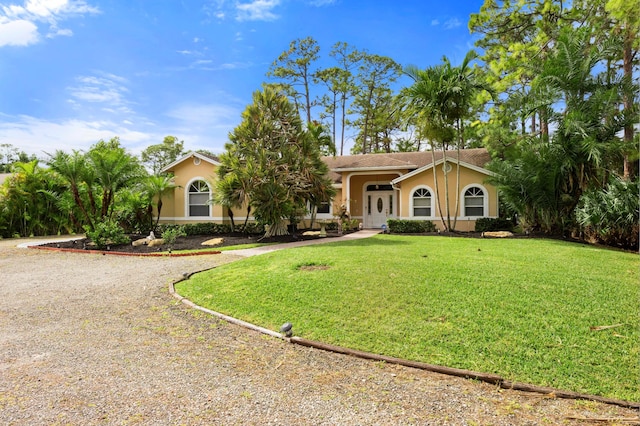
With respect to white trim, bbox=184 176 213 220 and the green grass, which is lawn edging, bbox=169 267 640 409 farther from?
white trim, bbox=184 176 213 220

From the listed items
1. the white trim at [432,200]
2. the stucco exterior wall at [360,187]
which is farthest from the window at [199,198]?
the white trim at [432,200]

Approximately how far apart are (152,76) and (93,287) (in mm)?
11885

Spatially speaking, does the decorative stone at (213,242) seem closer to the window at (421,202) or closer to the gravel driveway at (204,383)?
the gravel driveway at (204,383)

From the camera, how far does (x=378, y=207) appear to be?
22.0 meters

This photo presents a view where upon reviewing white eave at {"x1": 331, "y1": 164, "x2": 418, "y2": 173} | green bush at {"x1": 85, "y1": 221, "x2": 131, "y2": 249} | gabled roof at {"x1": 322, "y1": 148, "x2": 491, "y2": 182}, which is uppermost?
gabled roof at {"x1": 322, "y1": 148, "x2": 491, "y2": 182}

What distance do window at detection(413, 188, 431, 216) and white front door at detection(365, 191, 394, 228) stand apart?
3.08m

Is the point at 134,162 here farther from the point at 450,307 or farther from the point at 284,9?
the point at 450,307

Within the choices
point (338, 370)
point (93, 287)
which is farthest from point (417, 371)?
point (93, 287)

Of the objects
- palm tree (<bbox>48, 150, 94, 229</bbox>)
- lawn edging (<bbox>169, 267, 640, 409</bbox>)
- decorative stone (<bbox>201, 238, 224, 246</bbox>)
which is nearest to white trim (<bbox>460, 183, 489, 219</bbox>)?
decorative stone (<bbox>201, 238, 224, 246</bbox>)

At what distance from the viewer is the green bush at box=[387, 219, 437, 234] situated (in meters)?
17.2

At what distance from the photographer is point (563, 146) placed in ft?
43.1

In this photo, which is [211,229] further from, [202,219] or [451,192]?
[451,192]

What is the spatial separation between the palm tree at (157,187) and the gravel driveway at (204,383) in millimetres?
13379

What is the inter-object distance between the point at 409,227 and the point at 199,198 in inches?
460
